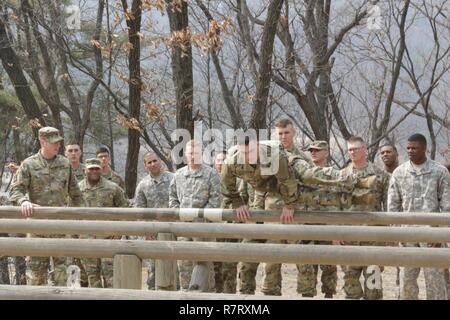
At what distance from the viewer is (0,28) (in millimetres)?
12453

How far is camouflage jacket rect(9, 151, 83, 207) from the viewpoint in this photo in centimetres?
599

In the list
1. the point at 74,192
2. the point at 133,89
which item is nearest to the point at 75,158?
the point at 74,192

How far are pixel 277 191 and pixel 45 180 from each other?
2.28 metres

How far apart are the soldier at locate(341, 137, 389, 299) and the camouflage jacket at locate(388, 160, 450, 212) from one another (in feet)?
0.57

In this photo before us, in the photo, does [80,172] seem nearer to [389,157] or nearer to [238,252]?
[389,157]

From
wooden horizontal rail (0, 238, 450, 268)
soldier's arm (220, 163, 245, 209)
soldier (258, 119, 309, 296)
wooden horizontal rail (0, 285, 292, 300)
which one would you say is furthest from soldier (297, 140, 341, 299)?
wooden horizontal rail (0, 285, 292, 300)

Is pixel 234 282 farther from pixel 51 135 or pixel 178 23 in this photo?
pixel 178 23

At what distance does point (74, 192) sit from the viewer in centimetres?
627

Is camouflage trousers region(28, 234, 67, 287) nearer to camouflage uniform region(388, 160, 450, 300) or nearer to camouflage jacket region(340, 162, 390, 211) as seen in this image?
camouflage jacket region(340, 162, 390, 211)

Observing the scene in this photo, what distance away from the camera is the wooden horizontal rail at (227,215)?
13.9 ft

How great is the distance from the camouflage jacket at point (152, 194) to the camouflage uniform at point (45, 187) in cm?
90

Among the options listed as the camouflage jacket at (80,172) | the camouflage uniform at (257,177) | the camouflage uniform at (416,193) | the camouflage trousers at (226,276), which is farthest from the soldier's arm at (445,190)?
the camouflage jacket at (80,172)

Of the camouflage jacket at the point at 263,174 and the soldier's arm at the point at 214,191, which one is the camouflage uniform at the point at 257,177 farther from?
the soldier's arm at the point at 214,191
